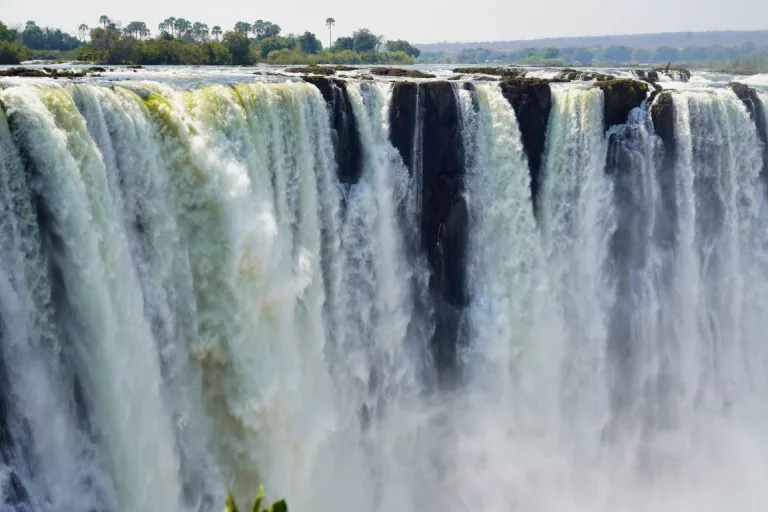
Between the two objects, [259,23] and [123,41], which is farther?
[259,23]

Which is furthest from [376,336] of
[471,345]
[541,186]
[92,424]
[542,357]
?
[92,424]

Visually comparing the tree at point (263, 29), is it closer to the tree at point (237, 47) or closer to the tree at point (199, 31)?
the tree at point (199, 31)

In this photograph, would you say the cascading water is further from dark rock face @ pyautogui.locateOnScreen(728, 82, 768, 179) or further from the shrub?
the shrub

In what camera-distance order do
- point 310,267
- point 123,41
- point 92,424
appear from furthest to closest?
point 123,41
point 310,267
point 92,424

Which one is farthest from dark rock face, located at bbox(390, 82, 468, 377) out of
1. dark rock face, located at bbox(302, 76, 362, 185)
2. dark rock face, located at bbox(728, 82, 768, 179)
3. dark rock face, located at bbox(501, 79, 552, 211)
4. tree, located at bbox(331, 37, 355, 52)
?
tree, located at bbox(331, 37, 355, 52)

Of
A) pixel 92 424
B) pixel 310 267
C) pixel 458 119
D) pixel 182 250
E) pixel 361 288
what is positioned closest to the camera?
pixel 92 424

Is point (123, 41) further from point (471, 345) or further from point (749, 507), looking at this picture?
point (749, 507)
